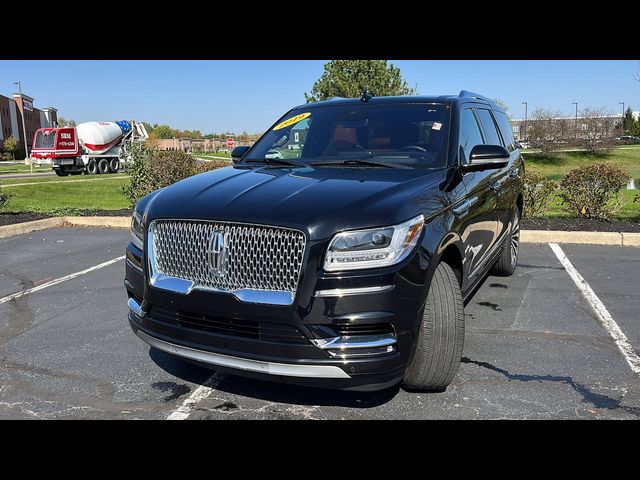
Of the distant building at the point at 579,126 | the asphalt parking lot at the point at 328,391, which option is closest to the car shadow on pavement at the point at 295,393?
the asphalt parking lot at the point at 328,391

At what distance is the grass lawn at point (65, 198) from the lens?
42.4 feet

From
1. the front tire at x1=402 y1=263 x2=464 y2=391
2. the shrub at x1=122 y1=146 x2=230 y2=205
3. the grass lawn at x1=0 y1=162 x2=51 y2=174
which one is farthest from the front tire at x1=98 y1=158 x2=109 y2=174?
the front tire at x1=402 y1=263 x2=464 y2=391

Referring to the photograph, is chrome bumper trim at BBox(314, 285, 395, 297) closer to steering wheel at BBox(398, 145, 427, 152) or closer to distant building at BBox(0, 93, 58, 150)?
steering wheel at BBox(398, 145, 427, 152)

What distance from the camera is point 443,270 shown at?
326 centimetres

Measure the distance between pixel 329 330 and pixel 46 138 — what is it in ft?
116

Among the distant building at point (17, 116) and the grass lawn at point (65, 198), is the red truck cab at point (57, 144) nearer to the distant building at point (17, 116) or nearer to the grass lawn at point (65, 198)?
the grass lawn at point (65, 198)

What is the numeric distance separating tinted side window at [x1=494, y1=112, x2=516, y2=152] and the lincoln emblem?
4.04 meters

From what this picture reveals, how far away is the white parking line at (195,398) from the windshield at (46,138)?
109 ft

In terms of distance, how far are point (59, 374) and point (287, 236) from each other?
7.56 feet

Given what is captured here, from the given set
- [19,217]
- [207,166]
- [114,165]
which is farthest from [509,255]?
[114,165]

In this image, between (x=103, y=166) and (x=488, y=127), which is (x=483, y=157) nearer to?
(x=488, y=127)
